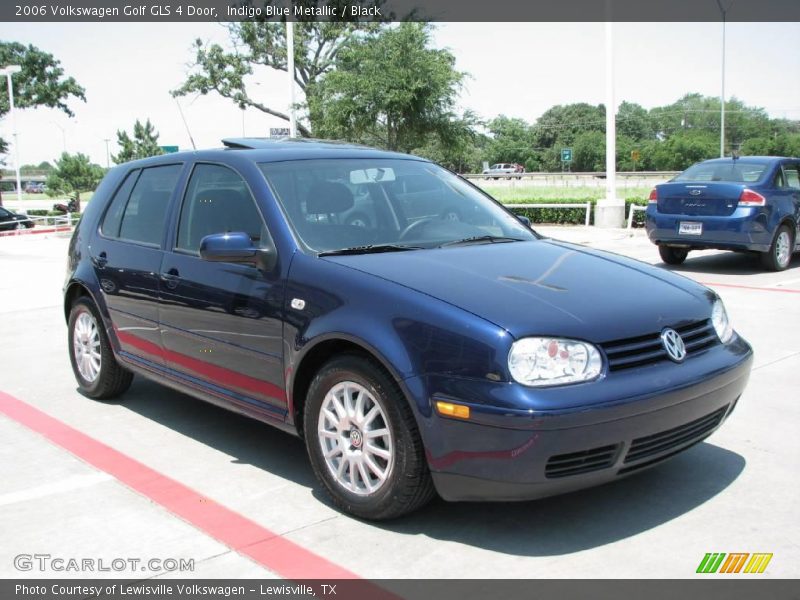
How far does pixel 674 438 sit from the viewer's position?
364cm

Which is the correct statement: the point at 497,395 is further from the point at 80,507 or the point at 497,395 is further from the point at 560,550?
the point at 80,507

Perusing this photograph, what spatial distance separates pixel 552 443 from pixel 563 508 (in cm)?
83

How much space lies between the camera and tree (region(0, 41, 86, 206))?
5266 centimetres

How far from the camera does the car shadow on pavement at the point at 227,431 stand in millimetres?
4648

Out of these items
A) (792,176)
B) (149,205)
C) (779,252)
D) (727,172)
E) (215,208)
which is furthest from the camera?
(792,176)

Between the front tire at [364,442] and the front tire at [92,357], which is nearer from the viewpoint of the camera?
the front tire at [364,442]

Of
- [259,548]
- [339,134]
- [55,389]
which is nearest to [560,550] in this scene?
[259,548]

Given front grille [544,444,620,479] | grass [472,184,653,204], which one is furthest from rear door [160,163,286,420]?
grass [472,184,653,204]

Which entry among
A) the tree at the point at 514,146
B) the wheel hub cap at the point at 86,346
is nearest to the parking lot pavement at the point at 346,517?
the wheel hub cap at the point at 86,346

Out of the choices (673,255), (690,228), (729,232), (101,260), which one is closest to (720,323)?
(101,260)

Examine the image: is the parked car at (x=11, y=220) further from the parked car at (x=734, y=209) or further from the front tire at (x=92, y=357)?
the front tire at (x=92, y=357)

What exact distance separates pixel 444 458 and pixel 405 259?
1.06 meters

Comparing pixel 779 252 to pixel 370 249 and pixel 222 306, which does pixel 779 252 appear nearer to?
pixel 370 249

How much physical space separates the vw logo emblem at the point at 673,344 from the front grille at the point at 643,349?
0.08 feet
